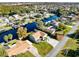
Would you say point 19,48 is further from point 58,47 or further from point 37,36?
point 58,47

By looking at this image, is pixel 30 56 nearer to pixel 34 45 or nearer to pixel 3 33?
pixel 34 45

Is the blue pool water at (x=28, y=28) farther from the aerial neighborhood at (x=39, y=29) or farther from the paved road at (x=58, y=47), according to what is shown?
the paved road at (x=58, y=47)

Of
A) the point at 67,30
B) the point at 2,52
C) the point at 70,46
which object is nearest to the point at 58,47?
the point at 70,46

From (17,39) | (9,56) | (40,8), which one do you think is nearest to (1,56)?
(9,56)

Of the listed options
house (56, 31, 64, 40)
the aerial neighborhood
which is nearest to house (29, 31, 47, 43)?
the aerial neighborhood

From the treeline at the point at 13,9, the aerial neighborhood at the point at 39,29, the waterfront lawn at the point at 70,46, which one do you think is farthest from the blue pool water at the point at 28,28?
the waterfront lawn at the point at 70,46

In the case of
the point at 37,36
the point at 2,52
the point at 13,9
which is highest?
the point at 13,9

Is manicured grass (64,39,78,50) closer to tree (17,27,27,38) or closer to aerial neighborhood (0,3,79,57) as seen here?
aerial neighborhood (0,3,79,57)
